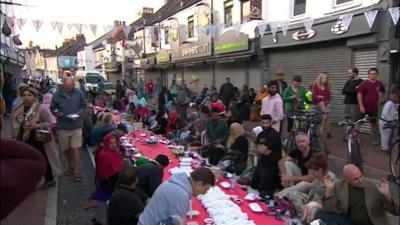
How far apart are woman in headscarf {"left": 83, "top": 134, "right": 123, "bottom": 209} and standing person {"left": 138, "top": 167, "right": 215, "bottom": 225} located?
180 centimetres

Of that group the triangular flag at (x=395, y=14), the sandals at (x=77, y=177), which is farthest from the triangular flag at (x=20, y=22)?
the triangular flag at (x=395, y=14)

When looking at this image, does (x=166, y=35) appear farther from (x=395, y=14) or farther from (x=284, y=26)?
(x=395, y=14)

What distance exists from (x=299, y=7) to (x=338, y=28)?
3026 mm

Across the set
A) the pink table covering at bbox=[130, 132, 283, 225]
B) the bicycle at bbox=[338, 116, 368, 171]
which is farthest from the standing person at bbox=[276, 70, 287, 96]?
the pink table covering at bbox=[130, 132, 283, 225]

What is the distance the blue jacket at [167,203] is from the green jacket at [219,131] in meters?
4.69

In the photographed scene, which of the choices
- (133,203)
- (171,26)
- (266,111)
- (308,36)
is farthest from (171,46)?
(133,203)

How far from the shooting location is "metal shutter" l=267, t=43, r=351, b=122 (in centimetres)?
1264

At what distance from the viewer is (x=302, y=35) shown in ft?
46.4

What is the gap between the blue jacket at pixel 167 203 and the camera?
3529 mm

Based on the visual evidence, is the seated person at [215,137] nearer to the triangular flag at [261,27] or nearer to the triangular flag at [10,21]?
the triangular flag at [261,27]

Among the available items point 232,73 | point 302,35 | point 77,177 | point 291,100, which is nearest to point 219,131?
point 291,100

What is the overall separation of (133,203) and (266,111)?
4.87 metres

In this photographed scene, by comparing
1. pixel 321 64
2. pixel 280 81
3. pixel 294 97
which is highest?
pixel 321 64

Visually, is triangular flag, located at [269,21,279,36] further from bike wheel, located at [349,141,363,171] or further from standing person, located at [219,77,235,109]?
bike wheel, located at [349,141,363,171]
